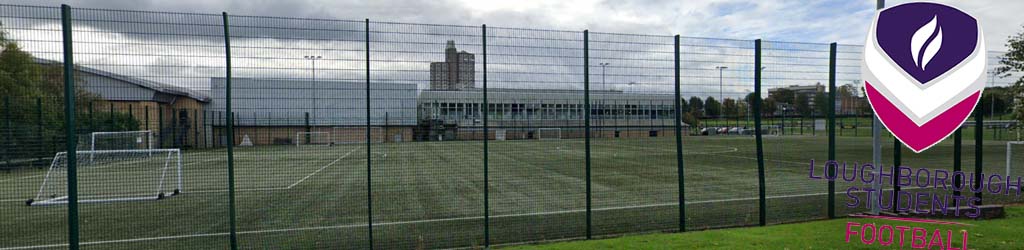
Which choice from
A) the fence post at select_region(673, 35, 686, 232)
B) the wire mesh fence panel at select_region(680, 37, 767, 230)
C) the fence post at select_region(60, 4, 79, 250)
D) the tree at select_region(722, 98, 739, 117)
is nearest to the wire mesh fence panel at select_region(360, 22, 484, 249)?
the fence post at select_region(673, 35, 686, 232)

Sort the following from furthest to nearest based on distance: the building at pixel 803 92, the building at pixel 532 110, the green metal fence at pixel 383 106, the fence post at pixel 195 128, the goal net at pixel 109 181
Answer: the goal net at pixel 109 181 < the building at pixel 803 92 < the building at pixel 532 110 < the fence post at pixel 195 128 < the green metal fence at pixel 383 106

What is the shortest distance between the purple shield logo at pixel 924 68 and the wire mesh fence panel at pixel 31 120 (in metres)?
8.61

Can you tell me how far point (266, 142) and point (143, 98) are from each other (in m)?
1.52

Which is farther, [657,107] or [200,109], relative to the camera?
[657,107]

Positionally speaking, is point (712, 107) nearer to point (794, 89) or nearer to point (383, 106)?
point (794, 89)

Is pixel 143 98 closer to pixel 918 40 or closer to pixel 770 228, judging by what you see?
pixel 770 228

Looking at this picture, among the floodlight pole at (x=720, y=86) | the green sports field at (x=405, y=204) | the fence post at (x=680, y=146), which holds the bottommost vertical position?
the green sports field at (x=405, y=204)

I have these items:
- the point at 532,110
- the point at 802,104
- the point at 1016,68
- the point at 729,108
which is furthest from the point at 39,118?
the point at 1016,68

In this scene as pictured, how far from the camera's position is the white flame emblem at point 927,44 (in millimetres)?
5715

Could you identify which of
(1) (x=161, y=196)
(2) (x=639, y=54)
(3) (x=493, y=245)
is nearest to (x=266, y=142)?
(3) (x=493, y=245)

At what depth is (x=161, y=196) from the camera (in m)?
10.8

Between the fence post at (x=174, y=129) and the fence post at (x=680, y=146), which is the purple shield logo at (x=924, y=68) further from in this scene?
the fence post at (x=174, y=129)

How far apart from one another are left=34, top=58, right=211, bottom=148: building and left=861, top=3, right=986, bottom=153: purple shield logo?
24.7 feet

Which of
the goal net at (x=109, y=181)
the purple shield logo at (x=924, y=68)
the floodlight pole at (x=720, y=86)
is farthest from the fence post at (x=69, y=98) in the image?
the purple shield logo at (x=924, y=68)
